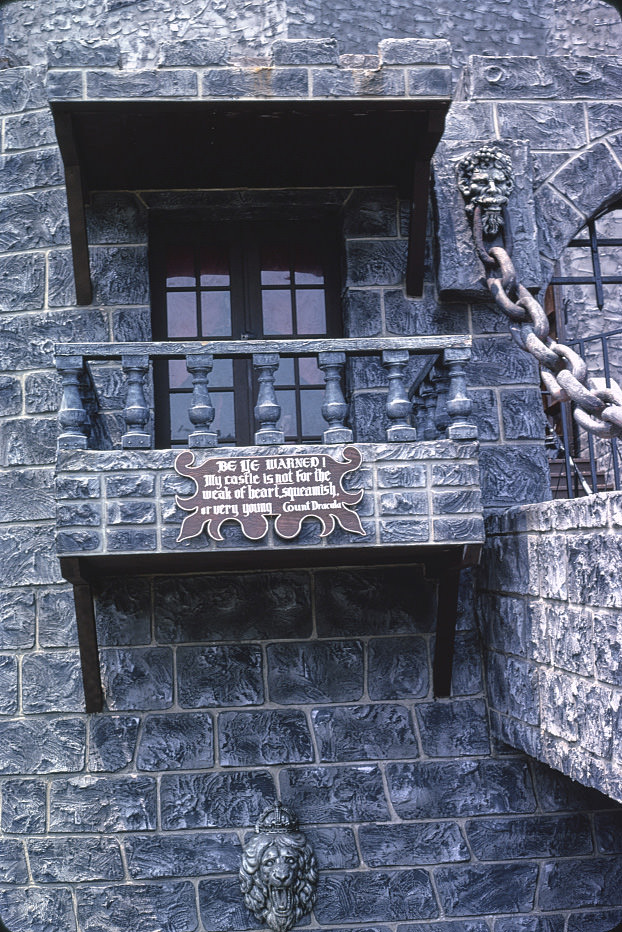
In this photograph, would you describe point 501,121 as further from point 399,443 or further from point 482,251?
point 399,443

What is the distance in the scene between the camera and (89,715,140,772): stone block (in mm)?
4617

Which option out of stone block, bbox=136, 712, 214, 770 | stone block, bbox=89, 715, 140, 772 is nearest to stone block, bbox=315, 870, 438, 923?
stone block, bbox=136, 712, 214, 770

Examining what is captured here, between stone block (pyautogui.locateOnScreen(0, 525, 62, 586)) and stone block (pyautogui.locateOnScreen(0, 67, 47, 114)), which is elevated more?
stone block (pyautogui.locateOnScreen(0, 67, 47, 114))

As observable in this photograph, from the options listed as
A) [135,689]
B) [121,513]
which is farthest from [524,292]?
[135,689]

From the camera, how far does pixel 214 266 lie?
5.30 meters

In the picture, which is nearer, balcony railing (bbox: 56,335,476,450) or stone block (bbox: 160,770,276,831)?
balcony railing (bbox: 56,335,476,450)

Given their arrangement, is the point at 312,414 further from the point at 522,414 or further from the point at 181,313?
the point at 522,414

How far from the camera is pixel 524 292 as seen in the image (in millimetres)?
4379

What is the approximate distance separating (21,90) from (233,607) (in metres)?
3.14

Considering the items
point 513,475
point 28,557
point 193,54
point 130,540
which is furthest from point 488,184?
point 28,557

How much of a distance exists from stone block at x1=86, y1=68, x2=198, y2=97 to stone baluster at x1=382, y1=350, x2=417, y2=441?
1.63 m

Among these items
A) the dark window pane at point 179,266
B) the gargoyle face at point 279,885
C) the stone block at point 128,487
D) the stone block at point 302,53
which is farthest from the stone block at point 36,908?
the stone block at point 302,53

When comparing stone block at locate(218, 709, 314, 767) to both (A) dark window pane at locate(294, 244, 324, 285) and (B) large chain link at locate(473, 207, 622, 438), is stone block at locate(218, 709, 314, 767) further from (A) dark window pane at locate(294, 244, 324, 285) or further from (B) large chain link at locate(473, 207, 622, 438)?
(A) dark window pane at locate(294, 244, 324, 285)

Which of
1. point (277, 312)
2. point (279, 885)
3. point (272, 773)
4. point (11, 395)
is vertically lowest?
point (279, 885)
